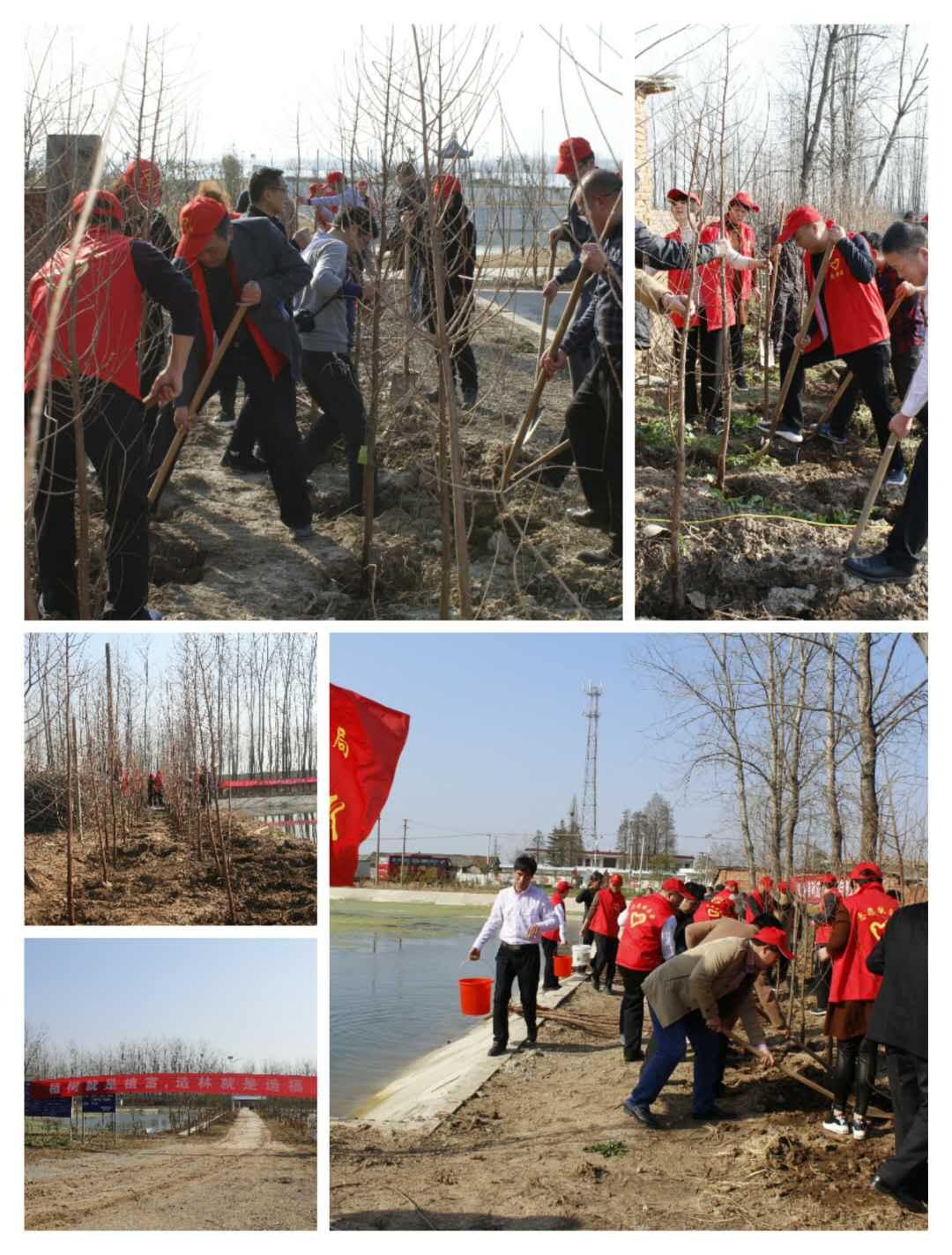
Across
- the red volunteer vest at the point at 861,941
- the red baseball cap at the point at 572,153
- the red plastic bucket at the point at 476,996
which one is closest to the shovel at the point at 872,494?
the red volunteer vest at the point at 861,941

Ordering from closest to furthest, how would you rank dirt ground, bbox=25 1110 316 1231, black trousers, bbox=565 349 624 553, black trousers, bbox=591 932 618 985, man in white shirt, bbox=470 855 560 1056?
dirt ground, bbox=25 1110 316 1231, black trousers, bbox=565 349 624 553, man in white shirt, bbox=470 855 560 1056, black trousers, bbox=591 932 618 985

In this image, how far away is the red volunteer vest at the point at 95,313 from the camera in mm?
4480

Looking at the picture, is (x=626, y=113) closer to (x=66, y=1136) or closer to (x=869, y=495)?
(x=869, y=495)

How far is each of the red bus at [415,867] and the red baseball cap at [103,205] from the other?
8.03 feet

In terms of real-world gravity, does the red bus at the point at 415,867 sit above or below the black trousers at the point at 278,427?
below

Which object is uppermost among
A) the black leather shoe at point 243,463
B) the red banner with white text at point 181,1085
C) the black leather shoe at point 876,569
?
the black leather shoe at point 243,463

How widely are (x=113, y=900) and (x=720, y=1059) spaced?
2320mm

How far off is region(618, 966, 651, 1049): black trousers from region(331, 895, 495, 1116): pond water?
2.14 feet

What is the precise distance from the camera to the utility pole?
4715 mm

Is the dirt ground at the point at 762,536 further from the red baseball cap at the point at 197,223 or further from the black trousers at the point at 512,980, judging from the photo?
the red baseball cap at the point at 197,223

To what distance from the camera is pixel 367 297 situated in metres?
4.86

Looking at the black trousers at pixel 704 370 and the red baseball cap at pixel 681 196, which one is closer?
the red baseball cap at pixel 681 196

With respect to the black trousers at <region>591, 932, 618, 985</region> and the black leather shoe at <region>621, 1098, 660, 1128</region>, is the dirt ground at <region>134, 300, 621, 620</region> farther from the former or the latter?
the black trousers at <region>591, 932, 618, 985</region>

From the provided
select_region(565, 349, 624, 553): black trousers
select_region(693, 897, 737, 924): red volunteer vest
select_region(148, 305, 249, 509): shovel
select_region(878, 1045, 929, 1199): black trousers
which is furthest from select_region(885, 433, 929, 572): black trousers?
select_region(148, 305, 249, 509): shovel
